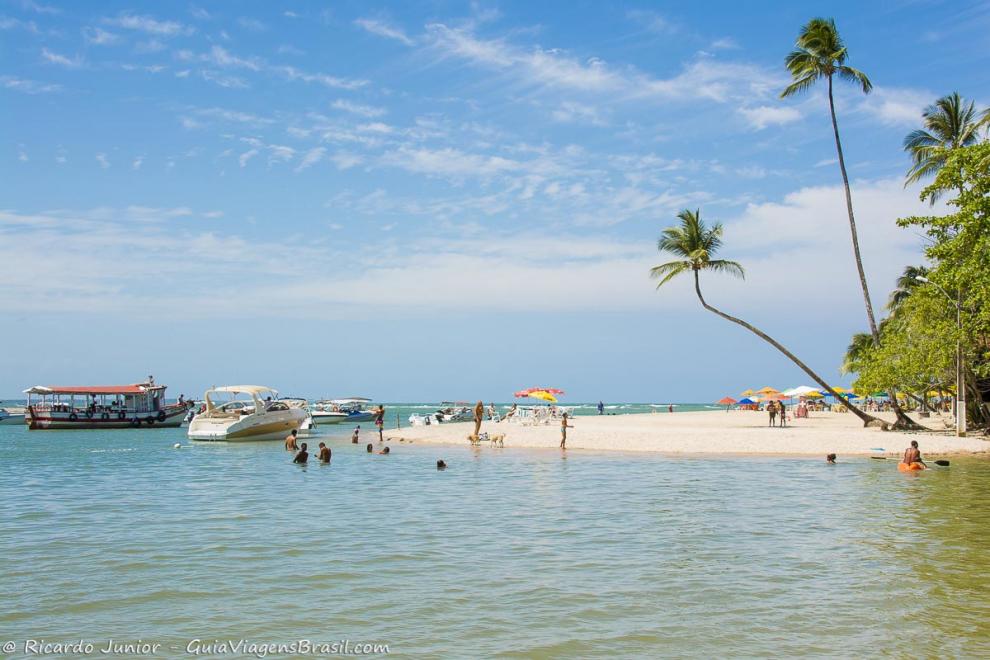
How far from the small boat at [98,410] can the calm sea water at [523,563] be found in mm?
44540

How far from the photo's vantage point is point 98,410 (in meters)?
65.4

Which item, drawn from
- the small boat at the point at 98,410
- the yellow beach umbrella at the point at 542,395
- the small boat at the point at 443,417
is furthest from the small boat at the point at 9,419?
the yellow beach umbrella at the point at 542,395

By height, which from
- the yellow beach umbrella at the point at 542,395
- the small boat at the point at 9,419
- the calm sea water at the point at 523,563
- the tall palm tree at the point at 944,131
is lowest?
the calm sea water at the point at 523,563

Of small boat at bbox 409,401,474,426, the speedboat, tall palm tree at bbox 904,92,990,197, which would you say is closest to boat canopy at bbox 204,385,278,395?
the speedboat

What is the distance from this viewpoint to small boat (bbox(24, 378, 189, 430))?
64.8 metres

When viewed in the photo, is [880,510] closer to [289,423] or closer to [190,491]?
[190,491]

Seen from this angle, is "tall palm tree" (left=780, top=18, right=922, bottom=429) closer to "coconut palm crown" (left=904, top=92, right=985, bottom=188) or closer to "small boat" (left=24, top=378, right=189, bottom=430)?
"coconut palm crown" (left=904, top=92, right=985, bottom=188)

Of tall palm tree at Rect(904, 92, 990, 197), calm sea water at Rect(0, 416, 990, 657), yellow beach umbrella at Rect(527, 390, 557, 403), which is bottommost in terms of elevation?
calm sea water at Rect(0, 416, 990, 657)

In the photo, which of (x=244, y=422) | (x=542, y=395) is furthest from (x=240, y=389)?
(x=542, y=395)

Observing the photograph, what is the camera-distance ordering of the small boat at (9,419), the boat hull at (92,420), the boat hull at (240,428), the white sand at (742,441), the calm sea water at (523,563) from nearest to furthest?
the calm sea water at (523,563) < the white sand at (742,441) < the boat hull at (240,428) < the boat hull at (92,420) < the small boat at (9,419)

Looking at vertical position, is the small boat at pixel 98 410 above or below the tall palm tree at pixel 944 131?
below

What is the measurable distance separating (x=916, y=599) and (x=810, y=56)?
35.1 metres

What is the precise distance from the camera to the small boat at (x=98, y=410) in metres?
64.8

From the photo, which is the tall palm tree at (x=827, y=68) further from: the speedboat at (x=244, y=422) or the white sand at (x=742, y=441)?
the speedboat at (x=244, y=422)
